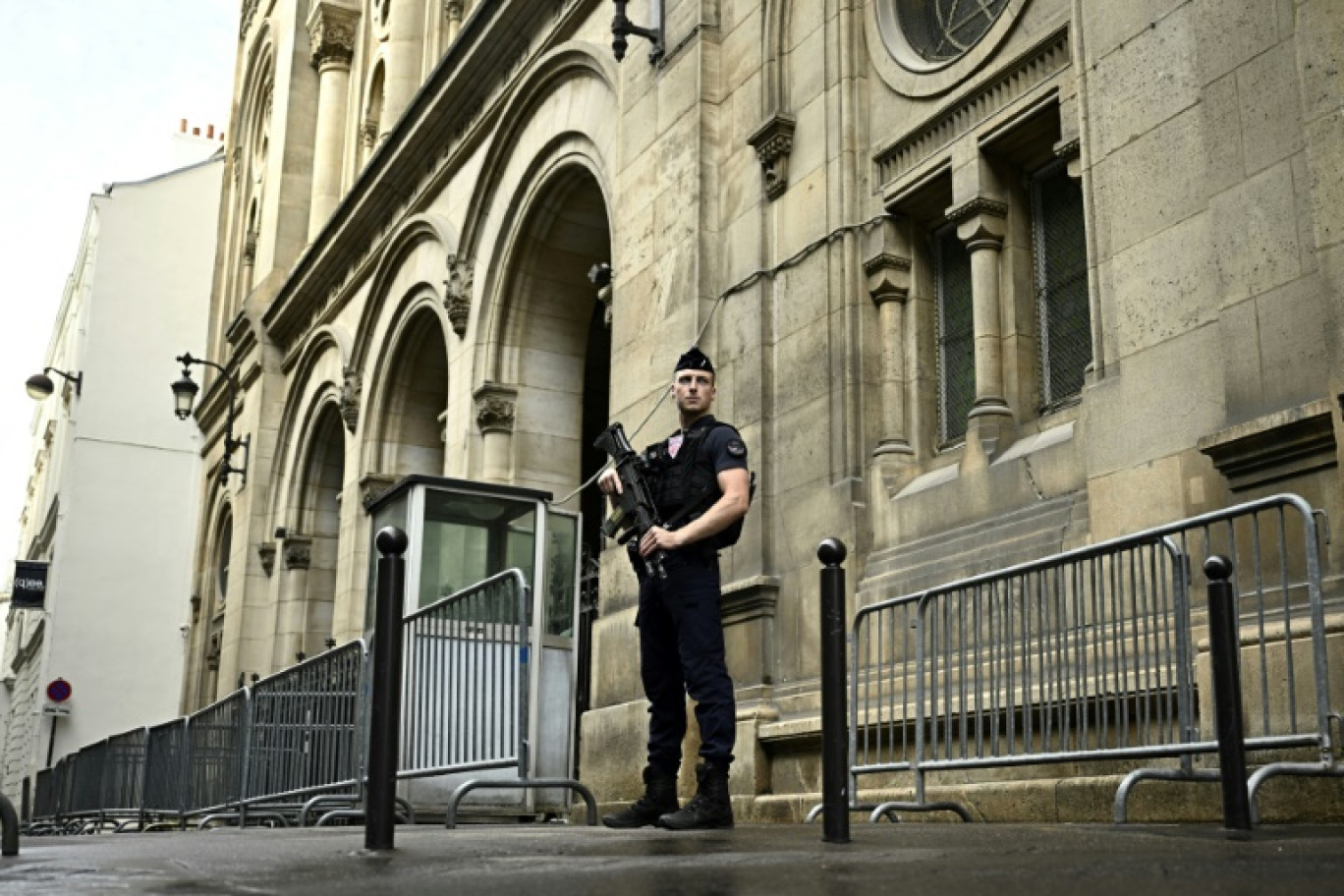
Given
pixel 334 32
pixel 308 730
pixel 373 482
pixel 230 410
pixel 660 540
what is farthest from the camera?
pixel 230 410

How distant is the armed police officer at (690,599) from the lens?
6.20 m

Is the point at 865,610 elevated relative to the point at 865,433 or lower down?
lower down

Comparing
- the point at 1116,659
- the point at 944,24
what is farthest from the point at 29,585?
the point at 1116,659

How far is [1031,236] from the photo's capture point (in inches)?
363

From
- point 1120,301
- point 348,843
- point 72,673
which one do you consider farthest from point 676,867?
point 72,673

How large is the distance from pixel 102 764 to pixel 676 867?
644 inches

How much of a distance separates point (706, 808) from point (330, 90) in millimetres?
22877

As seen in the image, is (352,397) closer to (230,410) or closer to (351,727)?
(230,410)

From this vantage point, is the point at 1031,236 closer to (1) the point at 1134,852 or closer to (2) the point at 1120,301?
(2) the point at 1120,301

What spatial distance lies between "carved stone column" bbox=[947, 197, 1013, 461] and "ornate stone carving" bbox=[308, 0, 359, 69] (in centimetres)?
1968

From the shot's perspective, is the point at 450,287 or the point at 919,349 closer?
the point at 919,349

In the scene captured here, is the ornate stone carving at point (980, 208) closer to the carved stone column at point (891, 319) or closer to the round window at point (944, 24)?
the carved stone column at point (891, 319)

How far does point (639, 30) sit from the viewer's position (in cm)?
1253

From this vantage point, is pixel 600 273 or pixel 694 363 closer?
pixel 694 363
